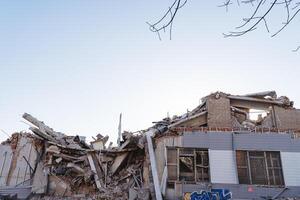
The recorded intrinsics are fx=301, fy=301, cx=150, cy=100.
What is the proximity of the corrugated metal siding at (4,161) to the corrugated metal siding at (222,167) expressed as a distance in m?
9.50

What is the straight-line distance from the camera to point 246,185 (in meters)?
12.5

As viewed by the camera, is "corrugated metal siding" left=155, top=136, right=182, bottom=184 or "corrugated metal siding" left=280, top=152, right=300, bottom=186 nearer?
"corrugated metal siding" left=280, top=152, right=300, bottom=186

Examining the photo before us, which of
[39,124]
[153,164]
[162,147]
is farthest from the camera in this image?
[39,124]

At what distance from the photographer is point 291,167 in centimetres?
1277

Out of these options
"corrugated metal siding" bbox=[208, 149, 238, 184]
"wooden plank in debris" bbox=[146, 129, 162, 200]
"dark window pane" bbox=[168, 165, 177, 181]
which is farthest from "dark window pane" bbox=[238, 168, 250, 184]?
"wooden plank in debris" bbox=[146, 129, 162, 200]

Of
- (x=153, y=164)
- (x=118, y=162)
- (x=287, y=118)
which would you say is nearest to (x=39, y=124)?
(x=118, y=162)

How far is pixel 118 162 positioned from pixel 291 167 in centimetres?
784

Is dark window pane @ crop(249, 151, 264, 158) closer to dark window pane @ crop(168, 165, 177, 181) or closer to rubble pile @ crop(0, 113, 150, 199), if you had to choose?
dark window pane @ crop(168, 165, 177, 181)

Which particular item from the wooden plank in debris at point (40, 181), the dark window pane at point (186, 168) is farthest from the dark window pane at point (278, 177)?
the wooden plank in debris at point (40, 181)

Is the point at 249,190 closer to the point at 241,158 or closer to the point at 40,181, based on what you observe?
the point at 241,158

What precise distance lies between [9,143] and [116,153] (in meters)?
5.35

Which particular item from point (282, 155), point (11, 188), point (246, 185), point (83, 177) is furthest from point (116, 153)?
point (282, 155)

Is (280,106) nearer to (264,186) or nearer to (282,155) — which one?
(282,155)

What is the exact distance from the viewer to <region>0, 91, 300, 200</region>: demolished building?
12633 mm
